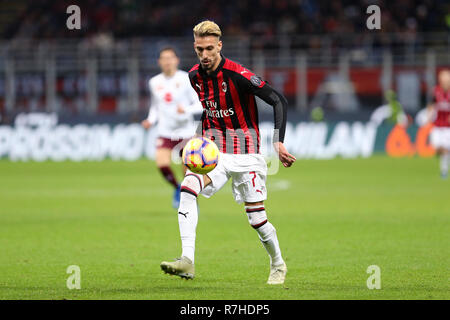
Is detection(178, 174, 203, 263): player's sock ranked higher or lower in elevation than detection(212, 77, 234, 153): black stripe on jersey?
lower

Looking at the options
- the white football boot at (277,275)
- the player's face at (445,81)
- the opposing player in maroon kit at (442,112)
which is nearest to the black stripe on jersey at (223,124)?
the white football boot at (277,275)

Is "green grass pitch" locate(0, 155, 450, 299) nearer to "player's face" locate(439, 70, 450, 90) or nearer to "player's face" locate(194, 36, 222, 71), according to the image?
"player's face" locate(194, 36, 222, 71)

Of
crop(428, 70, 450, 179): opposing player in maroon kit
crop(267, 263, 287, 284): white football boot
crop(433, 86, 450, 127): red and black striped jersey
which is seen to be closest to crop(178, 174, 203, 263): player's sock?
crop(267, 263, 287, 284): white football boot

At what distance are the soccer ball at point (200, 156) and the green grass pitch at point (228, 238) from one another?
3.10 ft

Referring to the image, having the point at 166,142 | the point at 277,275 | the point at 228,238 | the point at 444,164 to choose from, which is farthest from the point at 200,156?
the point at 444,164

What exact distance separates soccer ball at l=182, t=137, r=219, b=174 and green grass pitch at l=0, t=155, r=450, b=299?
37.2 inches

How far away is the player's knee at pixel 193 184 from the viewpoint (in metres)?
7.02

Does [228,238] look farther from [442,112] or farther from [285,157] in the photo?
[442,112]

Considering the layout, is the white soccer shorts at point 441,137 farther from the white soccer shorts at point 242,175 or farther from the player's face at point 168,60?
the white soccer shorts at point 242,175

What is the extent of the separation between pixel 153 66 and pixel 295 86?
483cm

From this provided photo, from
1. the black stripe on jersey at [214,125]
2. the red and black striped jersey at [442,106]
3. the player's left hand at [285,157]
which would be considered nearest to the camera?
the player's left hand at [285,157]

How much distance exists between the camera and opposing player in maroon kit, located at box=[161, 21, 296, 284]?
696 centimetres

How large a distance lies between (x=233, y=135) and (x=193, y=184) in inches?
21.3

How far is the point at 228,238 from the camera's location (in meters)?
10.3
